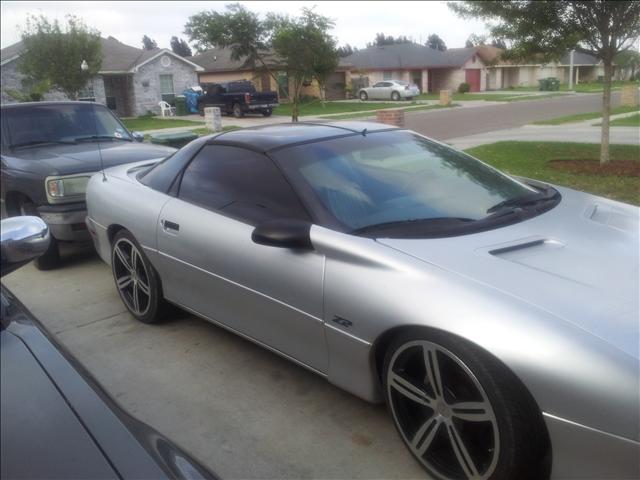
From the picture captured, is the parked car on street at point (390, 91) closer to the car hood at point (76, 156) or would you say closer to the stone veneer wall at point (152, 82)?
the stone veneer wall at point (152, 82)

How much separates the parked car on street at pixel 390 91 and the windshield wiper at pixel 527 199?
38.6 metres

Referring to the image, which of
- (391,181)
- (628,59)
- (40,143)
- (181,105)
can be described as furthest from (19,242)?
(181,105)

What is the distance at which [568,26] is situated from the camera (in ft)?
30.7

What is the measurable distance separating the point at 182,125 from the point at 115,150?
19.1 meters

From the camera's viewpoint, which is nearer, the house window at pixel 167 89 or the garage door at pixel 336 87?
the house window at pixel 167 89

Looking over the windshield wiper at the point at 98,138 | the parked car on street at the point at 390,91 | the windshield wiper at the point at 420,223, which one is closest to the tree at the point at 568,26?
the windshield wiper at the point at 98,138

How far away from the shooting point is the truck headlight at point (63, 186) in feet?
18.1

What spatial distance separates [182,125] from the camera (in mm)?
24609

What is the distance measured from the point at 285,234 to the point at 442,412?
1.09m

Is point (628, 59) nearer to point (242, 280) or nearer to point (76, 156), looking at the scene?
point (76, 156)

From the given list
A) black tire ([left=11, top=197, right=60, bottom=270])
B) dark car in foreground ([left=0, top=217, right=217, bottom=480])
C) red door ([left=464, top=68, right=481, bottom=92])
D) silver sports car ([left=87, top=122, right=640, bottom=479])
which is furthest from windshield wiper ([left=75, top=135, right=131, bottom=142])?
red door ([left=464, top=68, right=481, bottom=92])

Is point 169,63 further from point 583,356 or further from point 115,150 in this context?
point 583,356

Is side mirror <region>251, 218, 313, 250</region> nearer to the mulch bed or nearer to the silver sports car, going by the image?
the silver sports car

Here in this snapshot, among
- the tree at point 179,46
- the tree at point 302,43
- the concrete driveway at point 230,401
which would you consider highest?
the tree at point 179,46
